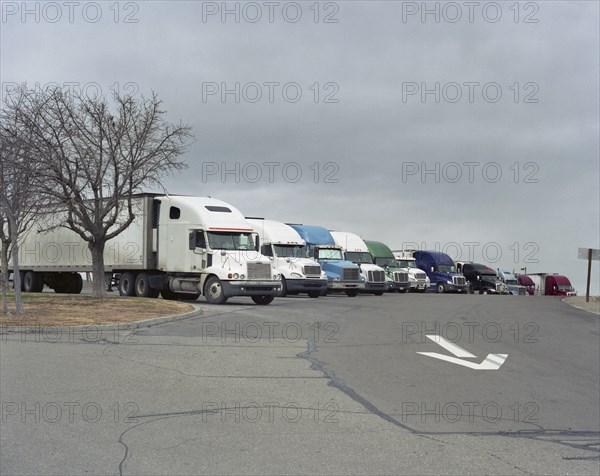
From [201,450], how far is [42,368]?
5078 mm

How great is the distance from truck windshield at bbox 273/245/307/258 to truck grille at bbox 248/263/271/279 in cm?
556

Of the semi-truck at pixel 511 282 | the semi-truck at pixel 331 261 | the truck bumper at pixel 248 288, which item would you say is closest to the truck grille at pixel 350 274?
the semi-truck at pixel 331 261

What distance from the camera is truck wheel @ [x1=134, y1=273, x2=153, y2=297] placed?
29.1 metres

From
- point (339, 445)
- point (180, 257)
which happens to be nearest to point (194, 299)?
point (180, 257)

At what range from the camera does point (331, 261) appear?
3819 cm

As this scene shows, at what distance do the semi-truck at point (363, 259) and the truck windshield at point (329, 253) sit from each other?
148 centimetres

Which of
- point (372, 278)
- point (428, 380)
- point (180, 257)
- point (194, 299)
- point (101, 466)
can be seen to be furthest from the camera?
point (372, 278)

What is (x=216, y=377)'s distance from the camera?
33.4ft

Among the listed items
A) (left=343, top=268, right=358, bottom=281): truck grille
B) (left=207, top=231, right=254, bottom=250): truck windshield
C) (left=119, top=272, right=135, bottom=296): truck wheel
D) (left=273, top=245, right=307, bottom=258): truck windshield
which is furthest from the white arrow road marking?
(left=343, top=268, right=358, bottom=281): truck grille

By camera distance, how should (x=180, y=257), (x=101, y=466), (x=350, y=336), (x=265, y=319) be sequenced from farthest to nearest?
1. (x=180, y=257)
2. (x=265, y=319)
3. (x=350, y=336)
4. (x=101, y=466)

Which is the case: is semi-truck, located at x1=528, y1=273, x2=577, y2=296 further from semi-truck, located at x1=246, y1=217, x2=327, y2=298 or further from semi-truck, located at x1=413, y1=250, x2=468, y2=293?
semi-truck, located at x1=246, y1=217, x2=327, y2=298

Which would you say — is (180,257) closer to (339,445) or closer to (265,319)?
(265,319)

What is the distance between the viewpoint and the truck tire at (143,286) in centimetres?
2911

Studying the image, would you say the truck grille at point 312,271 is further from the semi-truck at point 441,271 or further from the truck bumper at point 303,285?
the semi-truck at point 441,271
